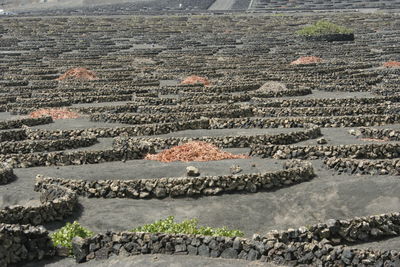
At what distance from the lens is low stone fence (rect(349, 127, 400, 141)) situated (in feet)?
148

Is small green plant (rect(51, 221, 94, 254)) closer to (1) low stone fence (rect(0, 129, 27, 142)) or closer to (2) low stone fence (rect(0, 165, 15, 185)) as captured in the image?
(2) low stone fence (rect(0, 165, 15, 185))

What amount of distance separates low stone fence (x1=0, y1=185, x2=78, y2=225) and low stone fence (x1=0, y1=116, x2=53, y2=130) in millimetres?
21652

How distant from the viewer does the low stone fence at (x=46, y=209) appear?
3108 cm

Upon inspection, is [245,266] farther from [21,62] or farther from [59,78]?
[21,62]

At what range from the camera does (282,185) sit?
36.0m

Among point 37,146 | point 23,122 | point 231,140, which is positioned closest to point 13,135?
point 23,122

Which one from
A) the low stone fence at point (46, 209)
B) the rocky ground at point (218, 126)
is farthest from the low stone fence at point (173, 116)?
the low stone fence at point (46, 209)

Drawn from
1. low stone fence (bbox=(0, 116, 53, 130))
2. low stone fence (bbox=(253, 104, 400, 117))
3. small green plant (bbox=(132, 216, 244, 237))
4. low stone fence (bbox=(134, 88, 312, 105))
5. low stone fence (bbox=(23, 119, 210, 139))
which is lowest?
low stone fence (bbox=(134, 88, 312, 105))

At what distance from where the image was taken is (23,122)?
56188mm

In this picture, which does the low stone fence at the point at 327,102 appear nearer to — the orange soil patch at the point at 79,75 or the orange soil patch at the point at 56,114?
the orange soil patch at the point at 56,114

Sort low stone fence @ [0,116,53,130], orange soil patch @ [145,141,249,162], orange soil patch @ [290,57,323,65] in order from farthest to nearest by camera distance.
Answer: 1. orange soil patch @ [290,57,323,65]
2. low stone fence @ [0,116,53,130]
3. orange soil patch @ [145,141,249,162]

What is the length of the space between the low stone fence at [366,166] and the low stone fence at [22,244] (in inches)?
698

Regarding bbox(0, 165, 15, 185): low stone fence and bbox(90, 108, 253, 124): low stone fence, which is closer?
bbox(0, 165, 15, 185): low stone fence

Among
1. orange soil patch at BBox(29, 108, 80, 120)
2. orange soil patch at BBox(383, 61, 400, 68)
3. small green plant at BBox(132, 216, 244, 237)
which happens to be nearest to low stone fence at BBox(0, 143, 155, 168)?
small green plant at BBox(132, 216, 244, 237)
